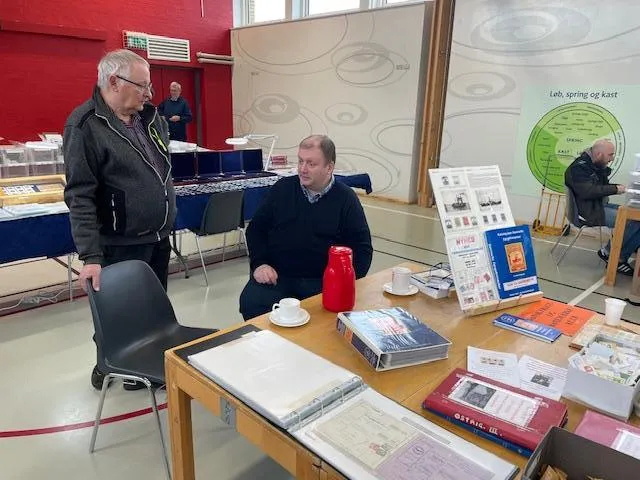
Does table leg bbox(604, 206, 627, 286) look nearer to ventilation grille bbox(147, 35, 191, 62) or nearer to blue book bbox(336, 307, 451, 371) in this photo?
blue book bbox(336, 307, 451, 371)

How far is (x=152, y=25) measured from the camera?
8492 millimetres

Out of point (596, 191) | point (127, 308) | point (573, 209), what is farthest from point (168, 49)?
point (127, 308)

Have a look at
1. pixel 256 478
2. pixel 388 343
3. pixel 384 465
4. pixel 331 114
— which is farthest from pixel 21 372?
pixel 331 114

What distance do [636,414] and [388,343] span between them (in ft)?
1.93

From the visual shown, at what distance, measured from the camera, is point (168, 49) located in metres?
8.72

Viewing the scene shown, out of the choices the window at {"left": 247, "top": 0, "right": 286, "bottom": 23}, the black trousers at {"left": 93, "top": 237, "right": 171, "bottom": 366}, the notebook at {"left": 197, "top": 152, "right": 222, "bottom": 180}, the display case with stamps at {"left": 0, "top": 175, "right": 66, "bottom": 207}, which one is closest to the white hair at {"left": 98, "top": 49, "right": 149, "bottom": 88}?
the black trousers at {"left": 93, "top": 237, "right": 171, "bottom": 366}

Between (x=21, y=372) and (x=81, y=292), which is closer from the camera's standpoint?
(x=21, y=372)

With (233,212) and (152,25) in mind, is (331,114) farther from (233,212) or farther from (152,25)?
(233,212)

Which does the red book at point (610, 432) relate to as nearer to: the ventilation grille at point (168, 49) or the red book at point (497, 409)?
the red book at point (497, 409)

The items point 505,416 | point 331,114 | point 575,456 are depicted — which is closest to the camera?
point 575,456

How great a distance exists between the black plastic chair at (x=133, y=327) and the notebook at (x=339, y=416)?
60cm

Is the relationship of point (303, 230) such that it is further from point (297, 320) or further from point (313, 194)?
point (297, 320)

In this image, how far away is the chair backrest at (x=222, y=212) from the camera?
3582 millimetres

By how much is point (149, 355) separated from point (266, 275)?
0.57 meters
